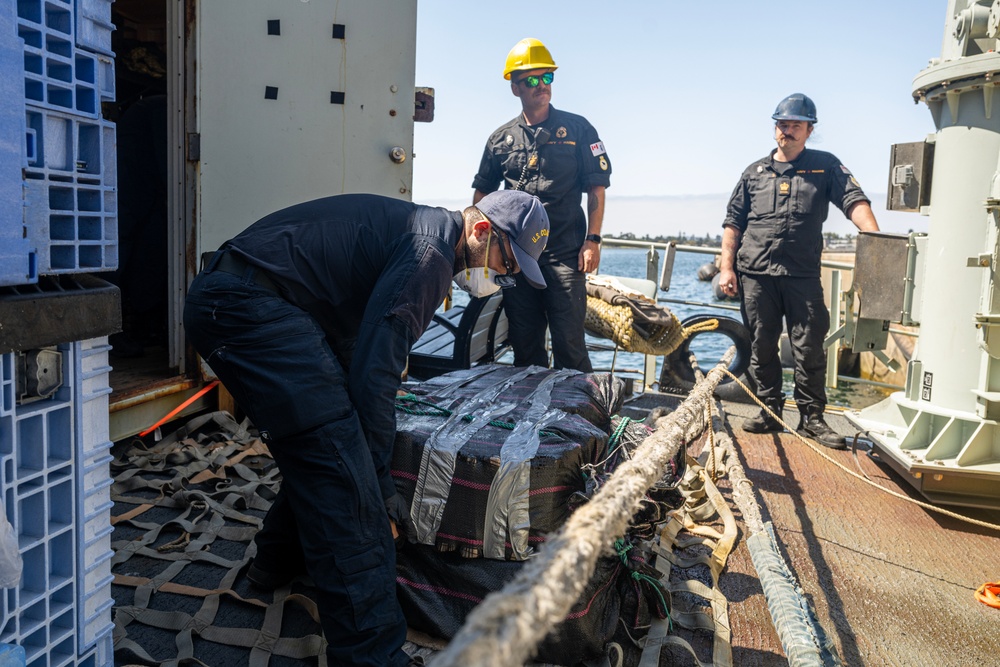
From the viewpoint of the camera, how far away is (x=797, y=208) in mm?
5316

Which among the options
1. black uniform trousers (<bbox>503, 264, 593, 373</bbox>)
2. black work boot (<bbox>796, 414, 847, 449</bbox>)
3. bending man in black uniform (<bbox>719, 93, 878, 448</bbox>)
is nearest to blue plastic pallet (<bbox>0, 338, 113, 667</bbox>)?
black uniform trousers (<bbox>503, 264, 593, 373</bbox>)

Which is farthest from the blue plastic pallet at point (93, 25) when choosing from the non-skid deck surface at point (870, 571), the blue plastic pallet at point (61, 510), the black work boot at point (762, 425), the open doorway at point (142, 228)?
the black work boot at point (762, 425)

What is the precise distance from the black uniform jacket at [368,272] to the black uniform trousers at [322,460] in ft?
0.36

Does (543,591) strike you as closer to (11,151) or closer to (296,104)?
(11,151)

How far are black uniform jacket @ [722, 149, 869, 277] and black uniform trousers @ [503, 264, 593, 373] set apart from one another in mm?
1474

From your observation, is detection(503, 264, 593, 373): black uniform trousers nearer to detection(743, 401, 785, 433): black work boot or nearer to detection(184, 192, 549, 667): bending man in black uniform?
detection(743, 401, 785, 433): black work boot

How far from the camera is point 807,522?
3822 mm

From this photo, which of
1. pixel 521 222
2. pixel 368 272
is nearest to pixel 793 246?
pixel 521 222

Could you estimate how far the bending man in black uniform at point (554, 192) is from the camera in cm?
499

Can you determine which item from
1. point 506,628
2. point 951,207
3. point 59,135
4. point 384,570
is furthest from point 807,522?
point 59,135

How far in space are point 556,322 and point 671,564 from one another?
7.14ft

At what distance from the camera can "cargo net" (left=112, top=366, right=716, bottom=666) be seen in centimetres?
245

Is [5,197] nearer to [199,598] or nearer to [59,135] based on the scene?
[59,135]

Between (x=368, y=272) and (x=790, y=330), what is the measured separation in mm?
4032
